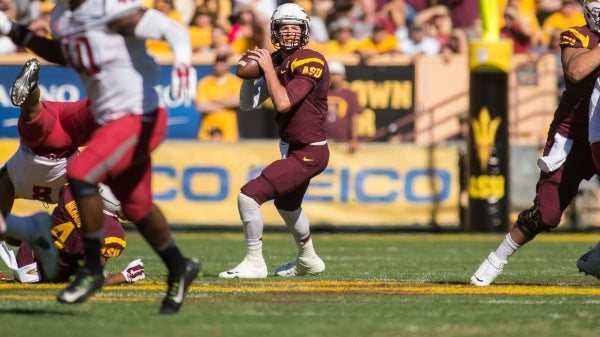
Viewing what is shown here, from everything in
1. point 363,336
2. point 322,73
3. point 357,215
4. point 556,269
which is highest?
point 322,73

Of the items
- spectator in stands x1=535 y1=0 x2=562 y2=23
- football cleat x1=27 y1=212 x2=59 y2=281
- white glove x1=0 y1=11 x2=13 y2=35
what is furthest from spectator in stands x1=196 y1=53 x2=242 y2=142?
white glove x1=0 y1=11 x2=13 y2=35

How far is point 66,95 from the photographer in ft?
51.0

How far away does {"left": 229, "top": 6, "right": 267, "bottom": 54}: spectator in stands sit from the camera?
51.8 feet

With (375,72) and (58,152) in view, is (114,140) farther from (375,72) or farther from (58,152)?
(375,72)

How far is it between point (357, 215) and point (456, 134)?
7.01 ft

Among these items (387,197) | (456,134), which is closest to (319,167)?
(387,197)

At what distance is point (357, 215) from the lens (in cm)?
1503

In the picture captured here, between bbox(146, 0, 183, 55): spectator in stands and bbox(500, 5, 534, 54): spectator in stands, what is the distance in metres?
4.18

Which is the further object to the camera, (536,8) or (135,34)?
(536,8)

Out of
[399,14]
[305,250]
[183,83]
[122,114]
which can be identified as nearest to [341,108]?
[399,14]

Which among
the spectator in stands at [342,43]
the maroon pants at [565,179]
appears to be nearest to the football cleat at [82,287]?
the maroon pants at [565,179]

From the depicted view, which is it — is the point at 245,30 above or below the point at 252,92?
below

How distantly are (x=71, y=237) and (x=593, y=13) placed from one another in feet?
11.0

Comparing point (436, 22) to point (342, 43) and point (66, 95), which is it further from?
point (66, 95)
